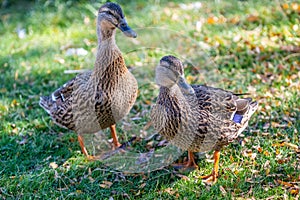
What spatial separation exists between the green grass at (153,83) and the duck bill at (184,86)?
0.82 m

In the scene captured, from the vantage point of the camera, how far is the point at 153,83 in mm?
6211

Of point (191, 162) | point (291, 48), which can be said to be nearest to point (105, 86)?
point (191, 162)

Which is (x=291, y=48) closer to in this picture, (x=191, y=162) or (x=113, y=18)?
(x=191, y=162)

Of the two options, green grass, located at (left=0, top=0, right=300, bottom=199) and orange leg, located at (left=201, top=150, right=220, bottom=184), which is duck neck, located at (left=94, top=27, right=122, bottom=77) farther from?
orange leg, located at (left=201, top=150, right=220, bottom=184)

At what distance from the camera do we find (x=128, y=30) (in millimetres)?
4477

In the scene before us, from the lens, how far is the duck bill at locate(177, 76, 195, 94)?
14.2ft

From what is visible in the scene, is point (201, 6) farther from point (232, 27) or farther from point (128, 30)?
point (128, 30)

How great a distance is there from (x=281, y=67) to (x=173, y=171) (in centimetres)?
245

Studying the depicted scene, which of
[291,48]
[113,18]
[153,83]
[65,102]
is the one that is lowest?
[153,83]

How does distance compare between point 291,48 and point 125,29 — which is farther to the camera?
point 291,48

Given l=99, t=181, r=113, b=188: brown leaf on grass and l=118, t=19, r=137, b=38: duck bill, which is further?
l=99, t=181, r=113, b=188: brown leaf on grass

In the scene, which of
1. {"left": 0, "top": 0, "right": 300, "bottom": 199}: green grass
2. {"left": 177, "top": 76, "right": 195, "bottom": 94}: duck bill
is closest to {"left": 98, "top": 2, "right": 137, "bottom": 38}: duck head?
{"left": 177, "top": 76, "right": 195, "bottom": 94}: duck bill

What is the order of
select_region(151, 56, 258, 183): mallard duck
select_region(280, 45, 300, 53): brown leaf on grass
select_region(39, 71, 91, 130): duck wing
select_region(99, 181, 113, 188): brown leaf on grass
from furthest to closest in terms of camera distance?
select_region(280, 45, 300, 53): brown leaf on grass, select_region(39, 71, 91, 130): duck wing, select_region(99, 181, 113, 188): brown leaf on grass, select_region(151, 56, 258, 183): mallard duck

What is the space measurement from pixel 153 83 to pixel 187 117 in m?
1.91
